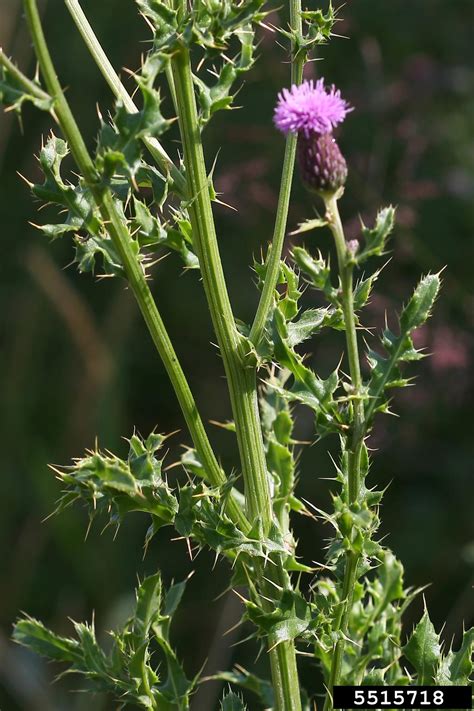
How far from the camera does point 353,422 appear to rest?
1.51m

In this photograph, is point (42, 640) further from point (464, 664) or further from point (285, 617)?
point (464, 664)

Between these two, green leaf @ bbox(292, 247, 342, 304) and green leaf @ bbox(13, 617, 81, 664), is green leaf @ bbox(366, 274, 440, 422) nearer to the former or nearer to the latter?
green leaf @ bbox(292, 247, 342, 304)

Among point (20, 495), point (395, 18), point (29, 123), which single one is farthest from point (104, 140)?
point (29, 123)

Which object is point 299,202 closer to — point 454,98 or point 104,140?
point 454,98

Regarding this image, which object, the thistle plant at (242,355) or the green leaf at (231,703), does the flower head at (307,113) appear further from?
the green leaf at (231,703)

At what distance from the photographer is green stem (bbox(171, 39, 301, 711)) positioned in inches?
59.1

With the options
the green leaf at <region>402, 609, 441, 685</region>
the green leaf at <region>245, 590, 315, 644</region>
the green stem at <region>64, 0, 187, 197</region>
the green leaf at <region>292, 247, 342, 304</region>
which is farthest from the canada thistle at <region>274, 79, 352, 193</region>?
the green leaf at <region>402, 609, 441, 685</region>

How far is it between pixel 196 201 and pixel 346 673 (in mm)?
838

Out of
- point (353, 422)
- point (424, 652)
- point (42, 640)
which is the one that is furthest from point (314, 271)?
point (42, 640)

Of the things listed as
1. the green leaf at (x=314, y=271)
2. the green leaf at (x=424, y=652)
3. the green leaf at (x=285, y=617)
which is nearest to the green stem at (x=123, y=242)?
the green leaf at (x=285, y=617)

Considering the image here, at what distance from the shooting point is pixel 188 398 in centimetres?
160

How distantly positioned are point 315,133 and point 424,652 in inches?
36.0

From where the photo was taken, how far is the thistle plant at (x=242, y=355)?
1424 millimetres

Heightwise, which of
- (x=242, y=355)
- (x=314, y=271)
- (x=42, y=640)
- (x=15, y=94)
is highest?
(x=15, y=94)
